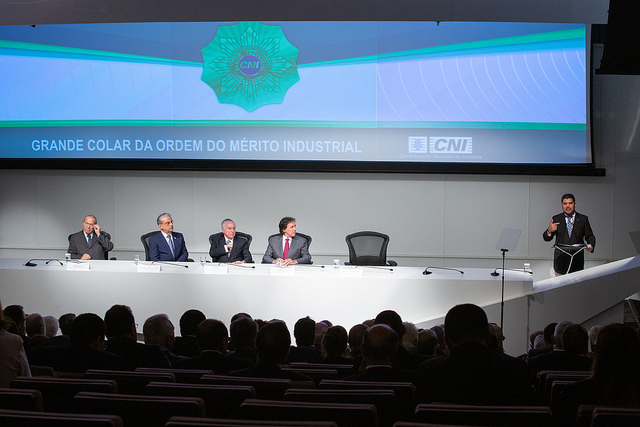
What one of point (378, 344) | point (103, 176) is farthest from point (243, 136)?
point (378, 344)

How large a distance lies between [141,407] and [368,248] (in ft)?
17.1

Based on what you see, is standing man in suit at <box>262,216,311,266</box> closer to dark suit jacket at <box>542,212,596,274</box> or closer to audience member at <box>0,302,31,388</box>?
dark suit jacket at <box>542,212,596,274</box>

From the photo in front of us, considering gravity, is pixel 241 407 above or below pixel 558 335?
above

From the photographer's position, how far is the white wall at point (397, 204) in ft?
26.7

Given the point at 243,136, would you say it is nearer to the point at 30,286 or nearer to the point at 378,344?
the point at 30,286

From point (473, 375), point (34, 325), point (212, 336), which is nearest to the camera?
point (473, 375)

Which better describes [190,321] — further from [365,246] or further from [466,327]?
[365,246]

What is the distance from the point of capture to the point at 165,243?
22.0 ft

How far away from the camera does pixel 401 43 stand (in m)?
7.82

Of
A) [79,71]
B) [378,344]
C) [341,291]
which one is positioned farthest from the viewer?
[79,71]

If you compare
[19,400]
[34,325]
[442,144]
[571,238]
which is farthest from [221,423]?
[442,144]

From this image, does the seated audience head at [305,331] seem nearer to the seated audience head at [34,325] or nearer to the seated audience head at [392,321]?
the seated audience head at [392,321]

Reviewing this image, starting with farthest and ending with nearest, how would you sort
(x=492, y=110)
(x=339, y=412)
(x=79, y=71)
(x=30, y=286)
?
(x=79, y=71) → (x=492, y=110) → (x=30, y=286) → (x=339, y=412)

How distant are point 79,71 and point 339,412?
771cm
